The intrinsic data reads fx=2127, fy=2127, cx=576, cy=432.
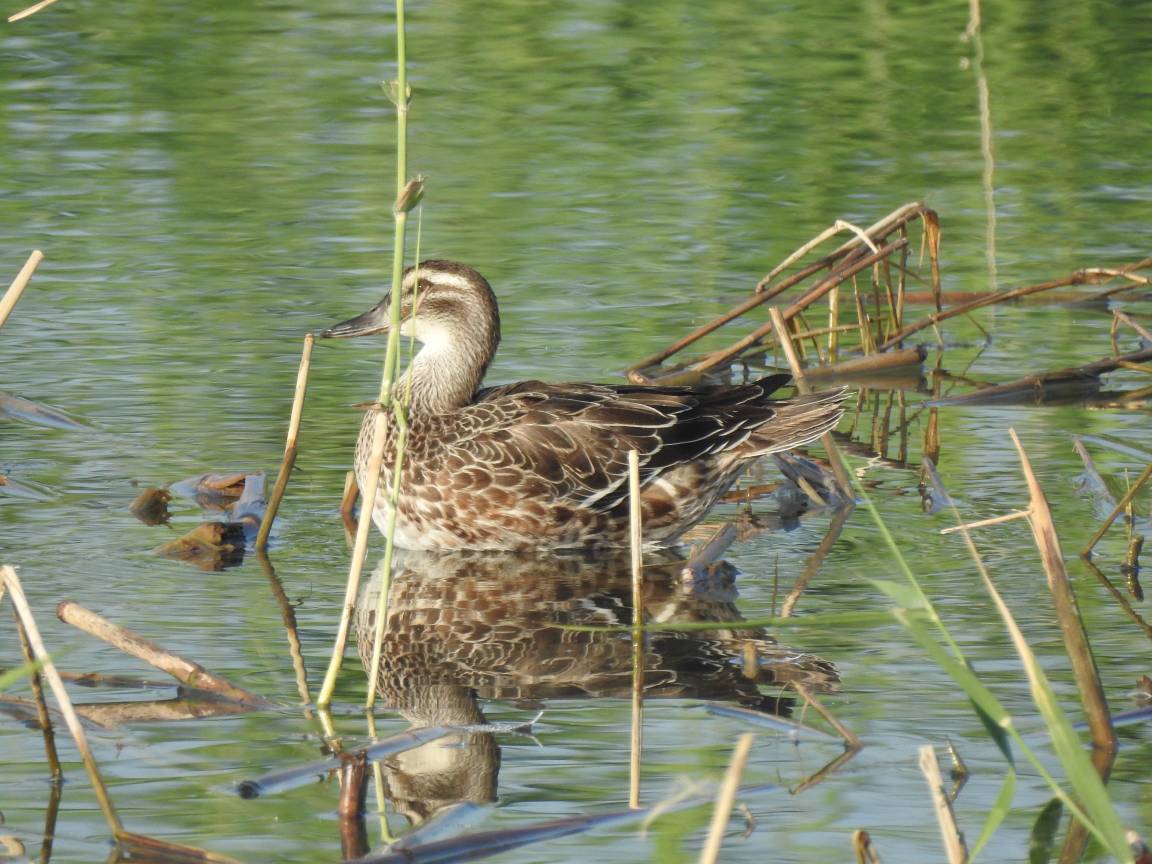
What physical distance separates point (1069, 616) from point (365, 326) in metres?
4.39

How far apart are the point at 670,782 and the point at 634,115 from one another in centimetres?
1122

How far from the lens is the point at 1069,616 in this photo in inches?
203

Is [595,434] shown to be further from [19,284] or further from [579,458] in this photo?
[19,284]

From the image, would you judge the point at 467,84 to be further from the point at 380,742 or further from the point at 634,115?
the point at 380,742

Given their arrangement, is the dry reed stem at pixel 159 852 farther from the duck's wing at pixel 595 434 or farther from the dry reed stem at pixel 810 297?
the dry reed stem at pixel 810 297

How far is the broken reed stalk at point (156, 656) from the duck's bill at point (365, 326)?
10.2ft

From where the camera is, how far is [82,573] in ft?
24.4

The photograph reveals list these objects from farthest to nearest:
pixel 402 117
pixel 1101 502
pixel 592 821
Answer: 1. pixel 1101 502
2. pixel 402 117
3. pixel 592 821

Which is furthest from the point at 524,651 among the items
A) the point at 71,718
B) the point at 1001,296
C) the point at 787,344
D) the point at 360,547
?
the point at 1001,296

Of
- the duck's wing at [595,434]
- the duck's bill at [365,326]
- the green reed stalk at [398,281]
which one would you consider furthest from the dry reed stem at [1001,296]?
the green reed stalk at [398,281]

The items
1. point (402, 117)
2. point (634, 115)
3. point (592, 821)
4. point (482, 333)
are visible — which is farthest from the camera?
point (634, 115)

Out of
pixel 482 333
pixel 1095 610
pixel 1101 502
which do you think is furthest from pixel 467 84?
pixel 1095 610

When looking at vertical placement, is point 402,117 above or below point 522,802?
above

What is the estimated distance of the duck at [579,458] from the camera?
828cm
